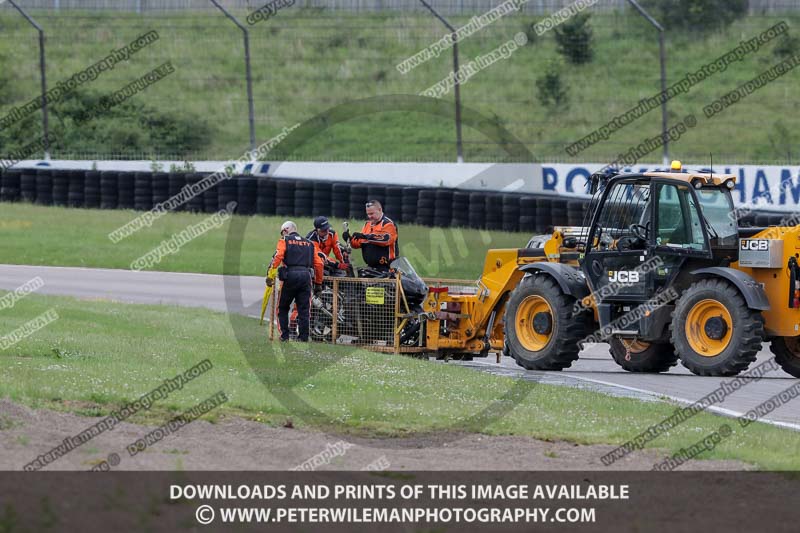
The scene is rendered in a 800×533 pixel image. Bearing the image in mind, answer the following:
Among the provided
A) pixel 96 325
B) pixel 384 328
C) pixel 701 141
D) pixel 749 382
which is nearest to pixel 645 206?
pixel 749 382

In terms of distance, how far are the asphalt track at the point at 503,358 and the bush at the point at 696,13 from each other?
2553cm

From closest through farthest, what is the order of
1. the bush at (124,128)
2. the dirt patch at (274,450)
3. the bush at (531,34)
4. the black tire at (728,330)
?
the dirt patch at (274,450) < the black tire at (728,330) < the bush at (124,128) < the bush at (531,34)

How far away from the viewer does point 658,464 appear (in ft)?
29.6

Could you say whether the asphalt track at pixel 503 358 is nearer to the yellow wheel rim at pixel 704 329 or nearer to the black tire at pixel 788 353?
the black tire at pixel 788 353

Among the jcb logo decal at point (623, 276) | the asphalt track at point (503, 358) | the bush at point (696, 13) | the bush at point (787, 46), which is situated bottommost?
the asphalt track at point (503, 358)

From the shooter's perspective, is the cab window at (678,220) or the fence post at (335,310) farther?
the fence post at (335,310)

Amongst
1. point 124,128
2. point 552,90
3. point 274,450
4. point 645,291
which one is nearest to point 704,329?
point 645,291

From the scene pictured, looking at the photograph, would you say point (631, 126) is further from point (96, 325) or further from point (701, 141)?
point (96, 325)

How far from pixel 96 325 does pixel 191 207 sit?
1701cm

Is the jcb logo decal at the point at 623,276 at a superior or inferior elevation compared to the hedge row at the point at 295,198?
inferior

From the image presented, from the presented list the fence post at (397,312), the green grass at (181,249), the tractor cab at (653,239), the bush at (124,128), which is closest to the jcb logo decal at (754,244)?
the tractor cab at (653,239)

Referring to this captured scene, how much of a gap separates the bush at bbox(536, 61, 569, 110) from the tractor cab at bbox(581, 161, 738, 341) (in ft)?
89.2

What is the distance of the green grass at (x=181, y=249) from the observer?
92.6 feet

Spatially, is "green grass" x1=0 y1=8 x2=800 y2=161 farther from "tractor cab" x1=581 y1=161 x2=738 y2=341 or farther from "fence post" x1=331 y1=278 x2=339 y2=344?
"tractor cab" x1=581 y1=161 x2=738 y2=341
